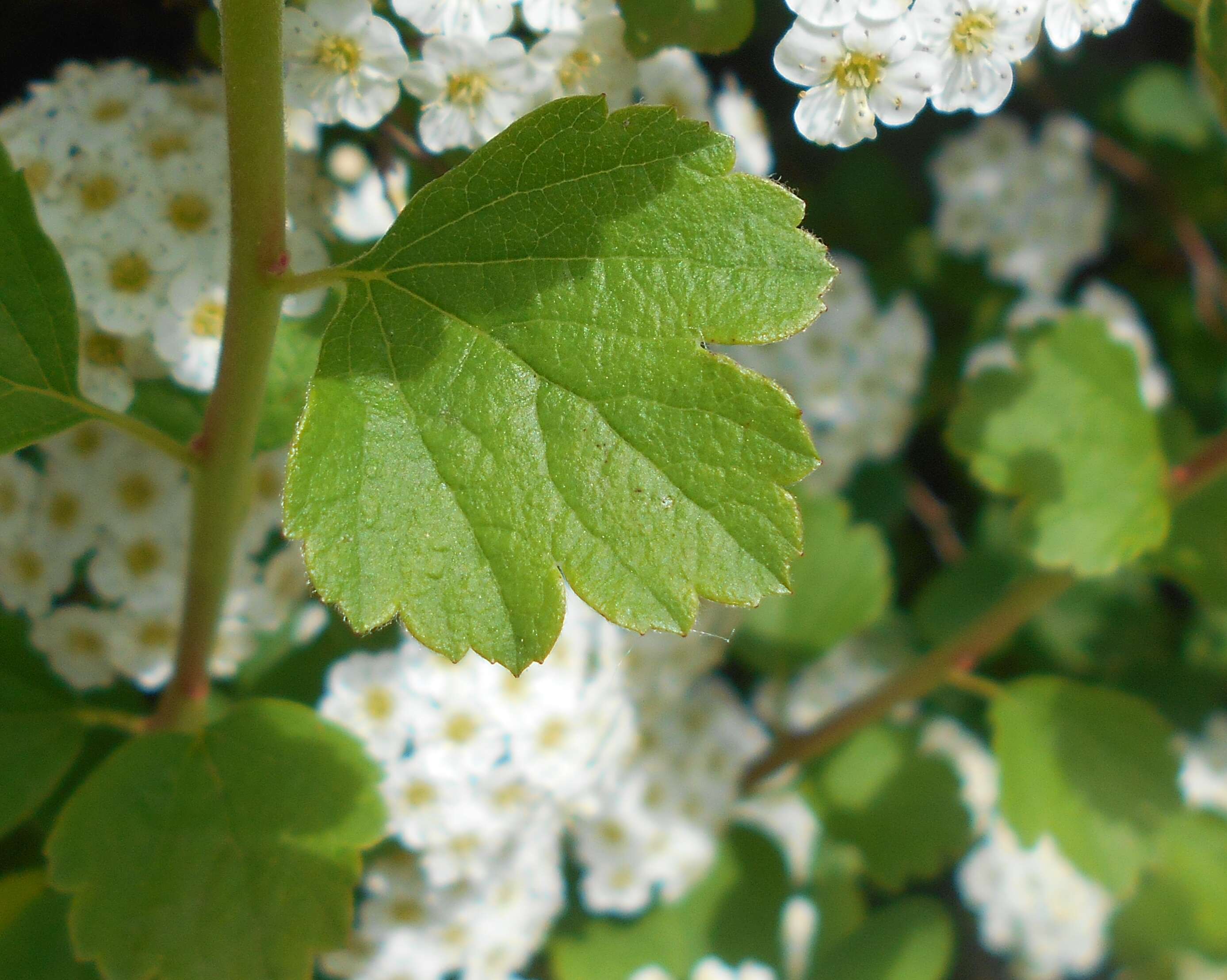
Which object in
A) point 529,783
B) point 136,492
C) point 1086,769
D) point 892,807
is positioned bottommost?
point 892,807

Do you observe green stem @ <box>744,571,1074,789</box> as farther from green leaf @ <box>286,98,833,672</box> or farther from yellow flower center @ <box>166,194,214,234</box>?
yellow flower center @ <box>166,194,214,234</box>

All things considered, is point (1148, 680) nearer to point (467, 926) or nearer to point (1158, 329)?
point (1158, 329)

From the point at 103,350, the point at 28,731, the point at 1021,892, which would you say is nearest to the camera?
the point at 103,350

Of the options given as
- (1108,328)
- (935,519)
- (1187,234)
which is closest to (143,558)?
(1108,328)

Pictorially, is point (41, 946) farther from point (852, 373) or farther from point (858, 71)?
point (852, 373)

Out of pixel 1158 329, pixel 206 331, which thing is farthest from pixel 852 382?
pixel 206 331

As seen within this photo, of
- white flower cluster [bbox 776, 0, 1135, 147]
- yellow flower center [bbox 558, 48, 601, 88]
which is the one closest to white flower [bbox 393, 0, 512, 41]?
yellow flower center [bbox 558, 48, 601, 88]
